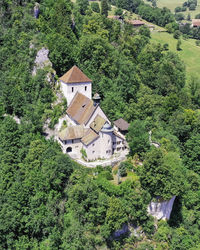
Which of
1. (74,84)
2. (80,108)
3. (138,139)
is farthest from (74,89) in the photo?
(138,139)

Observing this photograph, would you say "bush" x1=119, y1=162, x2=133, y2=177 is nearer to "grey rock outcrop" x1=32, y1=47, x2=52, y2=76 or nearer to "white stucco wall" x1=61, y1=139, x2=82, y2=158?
"white stucco wall" x1=61, y1=139, x2=82, y2=158

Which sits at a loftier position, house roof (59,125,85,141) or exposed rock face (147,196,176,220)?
house roof (59,125,85,141)

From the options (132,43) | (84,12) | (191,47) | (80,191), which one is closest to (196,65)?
(191,47)

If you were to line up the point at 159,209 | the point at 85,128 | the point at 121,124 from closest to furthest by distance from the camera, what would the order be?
1. the point at 159,209
2. the point at 85,128
3. the point at 121,124

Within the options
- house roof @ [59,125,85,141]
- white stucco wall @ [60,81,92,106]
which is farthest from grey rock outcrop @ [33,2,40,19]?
house roof @ [59,125,85,141]

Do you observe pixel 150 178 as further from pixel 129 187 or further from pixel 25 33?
pixel 25 33

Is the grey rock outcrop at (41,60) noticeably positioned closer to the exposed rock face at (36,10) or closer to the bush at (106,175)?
the exposed rock face at (36,10)

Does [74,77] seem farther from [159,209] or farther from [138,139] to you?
[159,209]
